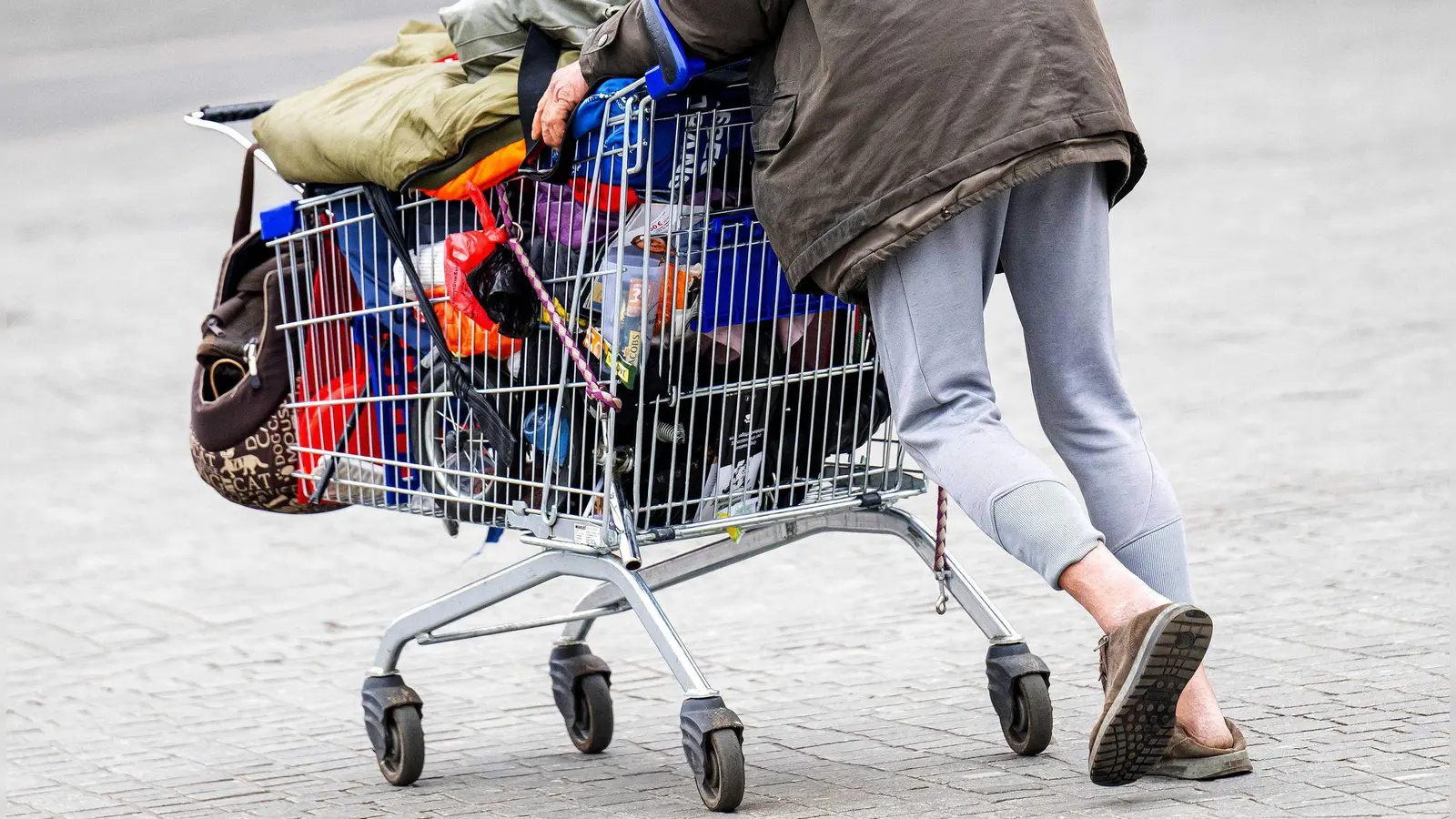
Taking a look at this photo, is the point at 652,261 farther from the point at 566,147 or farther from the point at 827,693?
the point at 827,693

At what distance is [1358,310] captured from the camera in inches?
352

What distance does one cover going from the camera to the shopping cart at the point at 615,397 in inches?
146

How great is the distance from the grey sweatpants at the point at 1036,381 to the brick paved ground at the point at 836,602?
52 cm

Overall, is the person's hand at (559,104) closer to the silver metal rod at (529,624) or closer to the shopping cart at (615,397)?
the shopping cart at (615,397)

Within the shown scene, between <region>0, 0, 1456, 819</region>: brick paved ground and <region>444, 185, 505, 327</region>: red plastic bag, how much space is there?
1048 millimetres

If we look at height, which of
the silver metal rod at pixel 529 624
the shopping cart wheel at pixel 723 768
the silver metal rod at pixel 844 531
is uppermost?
the silver metal rod at pixel 844 531

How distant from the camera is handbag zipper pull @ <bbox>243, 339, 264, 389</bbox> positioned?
445cm

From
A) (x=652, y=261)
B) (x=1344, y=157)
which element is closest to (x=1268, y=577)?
(x=652, y=261)

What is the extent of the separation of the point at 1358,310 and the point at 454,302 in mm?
6198

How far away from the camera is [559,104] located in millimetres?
3648

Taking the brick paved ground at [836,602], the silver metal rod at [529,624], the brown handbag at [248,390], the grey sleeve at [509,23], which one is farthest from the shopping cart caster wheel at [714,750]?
the grey sleeve at [509,23]

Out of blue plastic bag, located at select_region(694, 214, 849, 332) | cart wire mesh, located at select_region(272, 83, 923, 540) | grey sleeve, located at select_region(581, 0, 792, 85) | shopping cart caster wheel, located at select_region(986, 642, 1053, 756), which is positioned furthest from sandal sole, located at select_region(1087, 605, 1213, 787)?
grey sleeve, located at select_region(581, 0, 792, 85)

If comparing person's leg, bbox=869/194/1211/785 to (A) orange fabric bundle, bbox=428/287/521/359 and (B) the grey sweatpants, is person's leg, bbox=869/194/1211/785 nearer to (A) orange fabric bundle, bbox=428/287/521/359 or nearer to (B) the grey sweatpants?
(B) the grey sweatpants

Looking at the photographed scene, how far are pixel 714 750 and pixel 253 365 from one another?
5.07 feet
